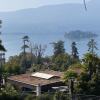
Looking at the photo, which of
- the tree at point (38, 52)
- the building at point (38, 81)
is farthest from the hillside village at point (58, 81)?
the tree at point (38, 52)

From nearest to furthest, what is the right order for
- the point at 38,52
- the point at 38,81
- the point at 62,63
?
1. the point at 38,81
2. the point at 62,63
3. the point at 38,52

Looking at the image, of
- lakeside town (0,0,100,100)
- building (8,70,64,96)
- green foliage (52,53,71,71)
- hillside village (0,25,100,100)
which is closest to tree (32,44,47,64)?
hillside village (0,25,100,100)

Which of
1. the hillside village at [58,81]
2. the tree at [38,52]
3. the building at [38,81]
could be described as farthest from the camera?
the tree at [38,52]

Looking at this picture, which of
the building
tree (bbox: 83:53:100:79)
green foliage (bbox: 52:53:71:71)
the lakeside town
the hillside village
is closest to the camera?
the lakeside town

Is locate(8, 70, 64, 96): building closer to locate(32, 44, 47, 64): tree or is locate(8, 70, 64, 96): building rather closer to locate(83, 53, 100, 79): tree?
locate(83, 53, 100, 79): tree

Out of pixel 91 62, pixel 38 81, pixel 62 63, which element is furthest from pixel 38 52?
pixel 91 62

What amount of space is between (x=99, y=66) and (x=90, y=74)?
765mm

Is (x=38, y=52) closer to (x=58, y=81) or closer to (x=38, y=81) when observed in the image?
(x=38, y=81)

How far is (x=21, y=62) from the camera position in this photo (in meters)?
34.8

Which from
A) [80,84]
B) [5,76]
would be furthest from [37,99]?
[5,76]

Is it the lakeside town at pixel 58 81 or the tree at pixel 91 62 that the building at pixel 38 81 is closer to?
the lakeside town at pixel 58 81

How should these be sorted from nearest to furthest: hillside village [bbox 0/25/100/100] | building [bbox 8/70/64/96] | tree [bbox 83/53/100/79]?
hillside village [bbox 0/25/100/100] → tree [bbox 83/53/100/79] → building [bbox 8/70/64/96]

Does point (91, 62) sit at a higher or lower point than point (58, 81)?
higher

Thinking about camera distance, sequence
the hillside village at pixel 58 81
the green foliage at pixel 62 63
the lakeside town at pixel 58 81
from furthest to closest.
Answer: the green foliage at pixel 62 63
the hillside village at pixel 58 81
the lakeside town at pixel 58 81
